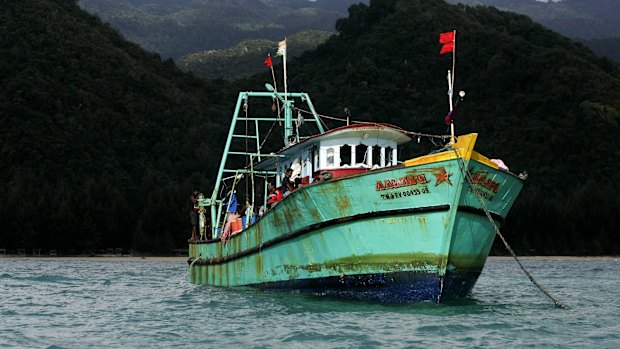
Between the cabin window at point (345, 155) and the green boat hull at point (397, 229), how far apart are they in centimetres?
236

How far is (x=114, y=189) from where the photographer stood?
87.7 m

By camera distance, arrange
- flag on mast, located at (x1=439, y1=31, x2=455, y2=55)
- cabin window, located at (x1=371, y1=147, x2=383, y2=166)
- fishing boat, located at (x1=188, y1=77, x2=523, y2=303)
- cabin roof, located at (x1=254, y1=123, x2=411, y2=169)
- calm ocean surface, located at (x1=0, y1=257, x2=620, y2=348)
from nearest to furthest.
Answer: calm ocean surface, located at (x1=0, y1=257, x2=620, y2=348) < fishing boat, located at (x1=188, y1=77, x2=523, y2=303) < flag on mast, located at (x1=439, y1=31, x2=455, y2=55) < cabin roof, located at (x1=254, y1=123, x2=411, y2=169) < cabin window, located at (x1=371, y1=147, x2=383, y2=166)

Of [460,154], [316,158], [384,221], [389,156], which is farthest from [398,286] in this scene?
[316,158]

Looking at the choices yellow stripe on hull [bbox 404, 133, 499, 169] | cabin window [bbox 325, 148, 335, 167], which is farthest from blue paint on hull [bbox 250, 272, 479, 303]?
cabin window [bbox 325, 148, 335, 167]

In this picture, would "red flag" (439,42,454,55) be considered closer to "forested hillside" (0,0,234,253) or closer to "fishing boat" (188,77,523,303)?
"fishing boat" (188,77,523,303)

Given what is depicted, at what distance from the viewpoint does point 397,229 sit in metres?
20.7

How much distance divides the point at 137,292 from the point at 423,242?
42.4 feet

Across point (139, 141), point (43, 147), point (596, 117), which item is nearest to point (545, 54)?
point (596, 117)

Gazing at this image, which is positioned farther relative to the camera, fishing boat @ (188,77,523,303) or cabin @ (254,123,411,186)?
cabin @ (254,123,411,186)

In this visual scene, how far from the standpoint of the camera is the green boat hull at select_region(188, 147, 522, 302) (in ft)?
66.8

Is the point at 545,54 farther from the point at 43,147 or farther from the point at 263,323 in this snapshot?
the point at 263,323

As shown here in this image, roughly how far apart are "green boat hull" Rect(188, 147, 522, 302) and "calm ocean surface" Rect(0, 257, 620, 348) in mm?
549

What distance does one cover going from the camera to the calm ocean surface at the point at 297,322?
55.9 feet

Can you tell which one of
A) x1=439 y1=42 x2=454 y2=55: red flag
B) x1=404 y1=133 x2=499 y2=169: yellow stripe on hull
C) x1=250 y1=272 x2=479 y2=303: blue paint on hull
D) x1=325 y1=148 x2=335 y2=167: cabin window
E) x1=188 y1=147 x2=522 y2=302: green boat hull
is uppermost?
x1=439 y1=42 x2=454 y2=55: red flag
